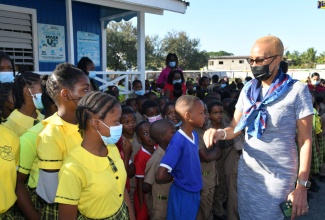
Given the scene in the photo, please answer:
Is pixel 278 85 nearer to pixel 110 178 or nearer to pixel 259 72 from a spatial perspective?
pixel 259 72

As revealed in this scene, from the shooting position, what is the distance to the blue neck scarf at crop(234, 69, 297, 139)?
77.5 inches

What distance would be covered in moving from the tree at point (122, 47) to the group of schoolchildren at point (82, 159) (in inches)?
1010

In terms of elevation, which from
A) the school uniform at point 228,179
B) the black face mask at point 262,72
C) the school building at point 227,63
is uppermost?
the school building at point 227,63

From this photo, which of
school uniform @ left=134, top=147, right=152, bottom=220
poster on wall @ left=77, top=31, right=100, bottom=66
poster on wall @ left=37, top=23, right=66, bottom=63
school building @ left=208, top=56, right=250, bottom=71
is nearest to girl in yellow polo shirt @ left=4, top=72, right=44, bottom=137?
school uniform @ left=134, top=147, right=152, bottom=220

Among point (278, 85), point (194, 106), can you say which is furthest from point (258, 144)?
point (194, 106)

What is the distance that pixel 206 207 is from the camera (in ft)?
10.5

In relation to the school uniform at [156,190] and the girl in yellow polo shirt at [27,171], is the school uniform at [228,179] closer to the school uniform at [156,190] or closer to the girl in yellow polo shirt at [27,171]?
the school uniform at [156,190]

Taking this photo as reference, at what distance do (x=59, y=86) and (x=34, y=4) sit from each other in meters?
6.02

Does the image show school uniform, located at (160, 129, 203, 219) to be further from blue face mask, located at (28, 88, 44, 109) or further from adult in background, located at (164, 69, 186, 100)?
adult in background, located at (164, 69, 186, 100)

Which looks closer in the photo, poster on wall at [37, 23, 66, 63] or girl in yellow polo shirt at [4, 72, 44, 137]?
girl in yellow polo shirt at [4, 72, 44, 137]

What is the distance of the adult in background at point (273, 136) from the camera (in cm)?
191

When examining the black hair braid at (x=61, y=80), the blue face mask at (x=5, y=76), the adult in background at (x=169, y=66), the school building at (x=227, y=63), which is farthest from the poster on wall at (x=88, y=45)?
the school building at (x=227, y=63)

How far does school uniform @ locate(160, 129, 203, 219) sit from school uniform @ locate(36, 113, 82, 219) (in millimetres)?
969

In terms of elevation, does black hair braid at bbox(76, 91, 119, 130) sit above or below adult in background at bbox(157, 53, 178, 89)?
below
